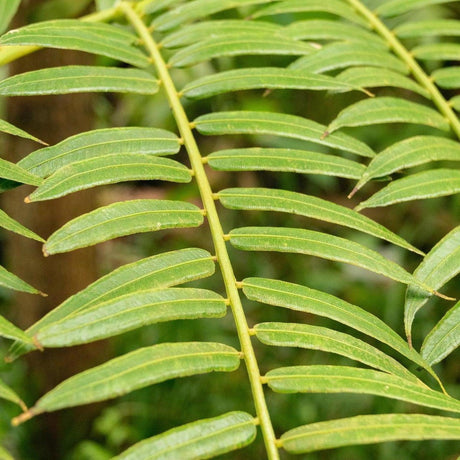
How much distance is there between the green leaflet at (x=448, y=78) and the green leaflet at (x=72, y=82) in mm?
409

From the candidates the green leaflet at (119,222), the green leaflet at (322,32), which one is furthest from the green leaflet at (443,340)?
the green leaflet at (322,32)

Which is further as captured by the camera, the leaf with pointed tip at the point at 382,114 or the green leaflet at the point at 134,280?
the leaf with pointed tip at the point at 382,114

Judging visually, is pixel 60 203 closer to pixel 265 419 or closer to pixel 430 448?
pixel 265 419

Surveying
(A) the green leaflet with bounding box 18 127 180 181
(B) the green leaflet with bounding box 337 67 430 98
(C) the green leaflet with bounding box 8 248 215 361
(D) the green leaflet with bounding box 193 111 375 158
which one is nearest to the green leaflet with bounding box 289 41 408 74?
(B) the green leaflet with bounding box 337 67 430 98

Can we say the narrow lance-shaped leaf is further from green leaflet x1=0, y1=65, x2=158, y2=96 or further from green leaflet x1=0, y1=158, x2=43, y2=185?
green leaflet x1=0, y1=65, x2=158, y2=96

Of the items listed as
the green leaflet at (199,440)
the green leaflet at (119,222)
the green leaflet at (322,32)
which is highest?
the green leaflet at (322,32)

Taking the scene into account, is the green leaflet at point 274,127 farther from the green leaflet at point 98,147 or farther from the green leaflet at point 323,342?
the green leaflet at point 323,342

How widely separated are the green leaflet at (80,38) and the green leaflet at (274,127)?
0.48 ft

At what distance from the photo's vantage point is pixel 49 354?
156 centimetres

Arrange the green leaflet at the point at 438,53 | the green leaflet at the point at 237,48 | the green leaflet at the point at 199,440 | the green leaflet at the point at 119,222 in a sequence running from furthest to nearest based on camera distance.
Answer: the green leaflet at the point at 438,53 < the green leaflet at the point at 237,48 < the green leaflet at the point at 119,222 < the green leaflet at the point at 199,440

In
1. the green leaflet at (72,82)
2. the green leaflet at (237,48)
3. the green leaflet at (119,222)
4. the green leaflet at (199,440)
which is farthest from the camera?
the green leaflet at (237,48)

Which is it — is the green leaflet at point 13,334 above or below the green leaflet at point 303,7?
below

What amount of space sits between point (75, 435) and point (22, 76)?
1376mm

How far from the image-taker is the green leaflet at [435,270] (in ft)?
1.87
